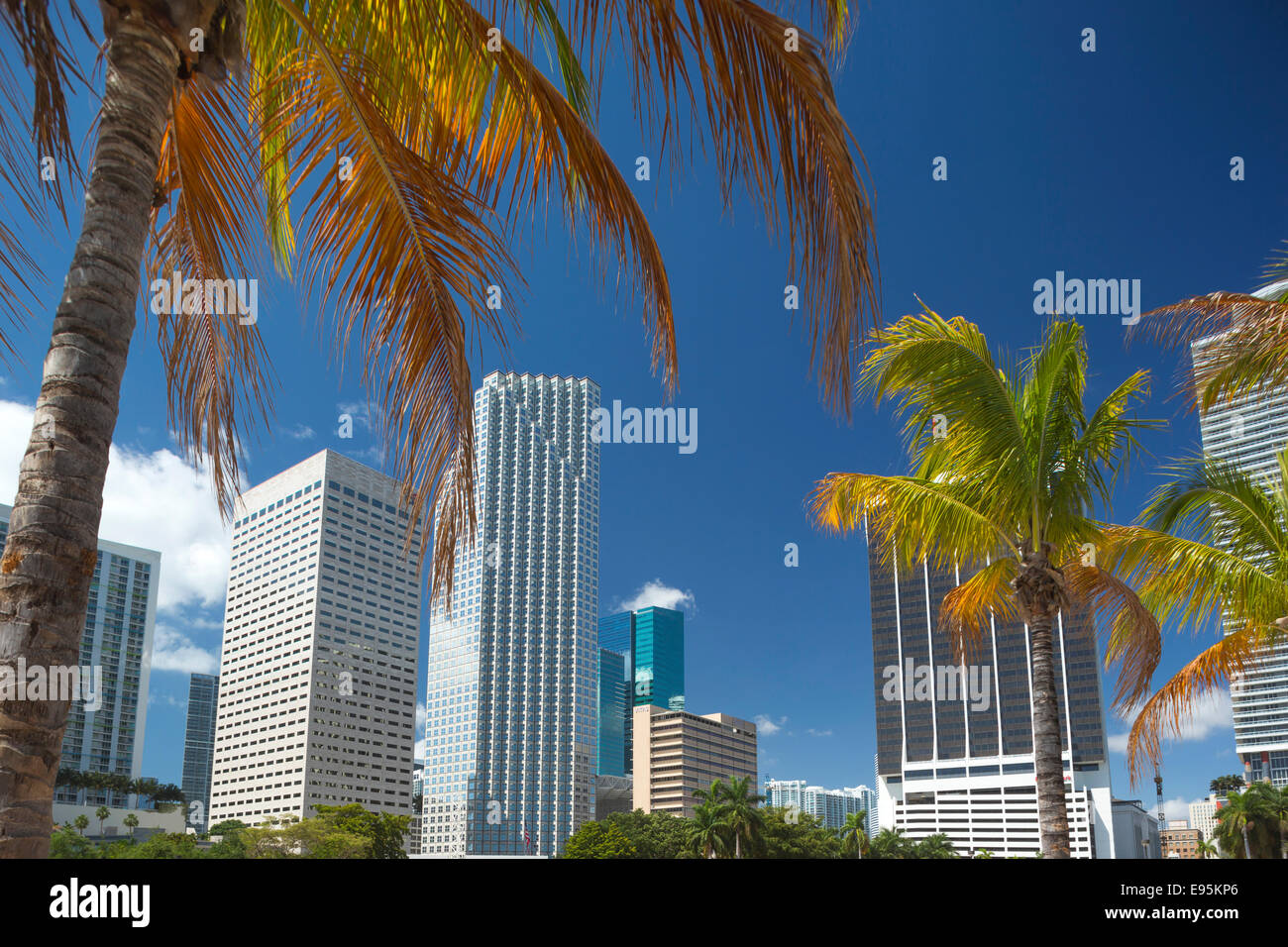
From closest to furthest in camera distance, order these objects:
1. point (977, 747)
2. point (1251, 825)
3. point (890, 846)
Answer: point (1251, 825), point (890, 846), point (977, 747)

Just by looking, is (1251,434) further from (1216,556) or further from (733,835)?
(733,835)

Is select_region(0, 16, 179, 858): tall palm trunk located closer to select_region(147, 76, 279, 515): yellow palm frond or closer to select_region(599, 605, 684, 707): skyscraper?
select_region(147, 76, 279, 515): yellow palm frond

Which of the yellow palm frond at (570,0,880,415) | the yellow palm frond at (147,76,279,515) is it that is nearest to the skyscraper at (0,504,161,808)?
the yellow palm frond at (147,76,279,515)

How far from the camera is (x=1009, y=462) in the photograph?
275 inches

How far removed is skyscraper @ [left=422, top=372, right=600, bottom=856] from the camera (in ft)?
349

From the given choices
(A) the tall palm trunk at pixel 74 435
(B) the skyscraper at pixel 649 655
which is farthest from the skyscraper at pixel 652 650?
(A) the tall palm trunk at pixel 74 435

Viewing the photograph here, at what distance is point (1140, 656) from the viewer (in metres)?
7.73

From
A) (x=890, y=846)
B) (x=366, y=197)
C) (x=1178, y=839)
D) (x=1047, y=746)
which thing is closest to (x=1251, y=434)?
(x=1047, y=746)

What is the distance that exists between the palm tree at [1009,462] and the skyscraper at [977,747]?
78.7 meters

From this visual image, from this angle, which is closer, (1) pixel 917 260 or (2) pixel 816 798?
(1) pixel 917 260

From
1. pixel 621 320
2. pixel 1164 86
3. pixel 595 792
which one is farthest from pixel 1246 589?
pixel 595 792

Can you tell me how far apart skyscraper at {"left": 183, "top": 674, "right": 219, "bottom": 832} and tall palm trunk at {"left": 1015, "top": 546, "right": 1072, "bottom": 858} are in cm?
13983

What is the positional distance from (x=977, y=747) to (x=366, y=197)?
319ft

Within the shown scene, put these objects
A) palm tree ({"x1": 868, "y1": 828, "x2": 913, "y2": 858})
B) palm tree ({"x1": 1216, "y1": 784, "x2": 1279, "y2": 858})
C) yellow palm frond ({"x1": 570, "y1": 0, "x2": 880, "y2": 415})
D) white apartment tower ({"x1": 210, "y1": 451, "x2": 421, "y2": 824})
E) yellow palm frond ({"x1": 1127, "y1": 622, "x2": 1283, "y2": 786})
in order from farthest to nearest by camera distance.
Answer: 1. white apartment tower ({"x1": 210, "y1": 451, "x2": 421, "y2": 824})
2. palm tree ({"x1": 868, "y1": 828, "x2": 913, "y2": 858})
3. palm tree ({"x1": 1216, "y1": 784, "x2": 1279, "y2": 858})
4. yellow palm frond ({"x1": 1127, "y1": 622, "x2": 1283, "y2": 786})
5. yellow palm frond ({"x1": 570, "y1": 0, "x2": 880, "y2": 415})
